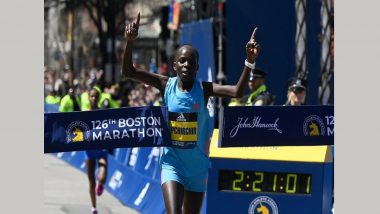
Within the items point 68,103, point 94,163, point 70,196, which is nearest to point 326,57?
point 68,103

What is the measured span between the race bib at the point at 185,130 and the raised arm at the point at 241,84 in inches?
10.1

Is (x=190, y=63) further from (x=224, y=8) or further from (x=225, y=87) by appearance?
(x=224, y=8)

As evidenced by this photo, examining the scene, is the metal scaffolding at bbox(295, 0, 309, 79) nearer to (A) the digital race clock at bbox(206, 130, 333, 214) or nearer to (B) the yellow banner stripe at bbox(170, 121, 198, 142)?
(A) the digital race clock at bbox(206, 130, 333, 214)

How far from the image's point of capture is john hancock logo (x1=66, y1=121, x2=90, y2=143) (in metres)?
9.11

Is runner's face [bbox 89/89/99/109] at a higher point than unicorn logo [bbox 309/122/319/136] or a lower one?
higher

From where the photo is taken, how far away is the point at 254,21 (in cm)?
1702

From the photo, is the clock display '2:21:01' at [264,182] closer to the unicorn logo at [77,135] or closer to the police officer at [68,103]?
the unicorn logo at [77,135]

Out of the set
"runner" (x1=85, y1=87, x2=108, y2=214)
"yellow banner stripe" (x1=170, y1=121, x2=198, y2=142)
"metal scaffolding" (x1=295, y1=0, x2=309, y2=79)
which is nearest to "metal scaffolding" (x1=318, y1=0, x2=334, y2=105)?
"metal scaffolding" (x1=295, y1=0, x2=309, y2=79)

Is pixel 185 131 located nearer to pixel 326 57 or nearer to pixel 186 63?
pixel 186 63

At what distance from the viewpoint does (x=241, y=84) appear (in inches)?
327

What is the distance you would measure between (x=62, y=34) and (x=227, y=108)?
210 ft

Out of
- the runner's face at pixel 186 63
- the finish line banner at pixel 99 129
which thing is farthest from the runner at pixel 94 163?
the runner's face at pixel 186 63

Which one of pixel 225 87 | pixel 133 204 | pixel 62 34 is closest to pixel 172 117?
pixel 225 87

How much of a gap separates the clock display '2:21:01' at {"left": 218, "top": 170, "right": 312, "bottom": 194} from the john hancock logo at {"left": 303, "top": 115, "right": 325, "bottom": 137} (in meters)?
0.66
